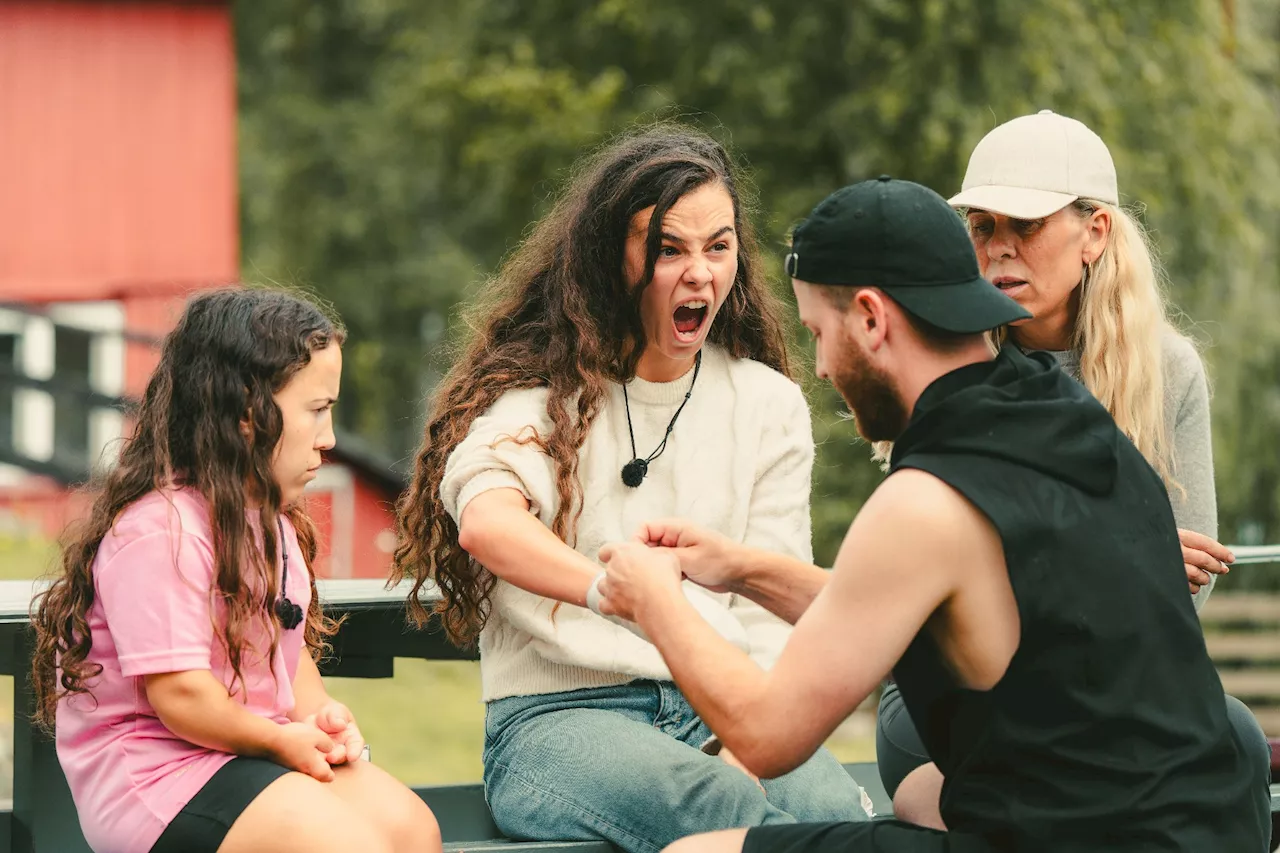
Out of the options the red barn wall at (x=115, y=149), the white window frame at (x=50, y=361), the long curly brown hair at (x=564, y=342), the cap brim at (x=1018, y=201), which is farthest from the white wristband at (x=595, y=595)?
the red barn wall at (x=115, y=149)

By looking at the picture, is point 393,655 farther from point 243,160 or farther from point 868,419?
point 243,160

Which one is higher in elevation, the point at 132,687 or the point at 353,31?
the point at 353,31

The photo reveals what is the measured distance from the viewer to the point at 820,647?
2.14 m

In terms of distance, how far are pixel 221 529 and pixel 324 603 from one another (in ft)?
1.77

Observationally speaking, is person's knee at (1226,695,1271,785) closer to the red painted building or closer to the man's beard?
the man's beard

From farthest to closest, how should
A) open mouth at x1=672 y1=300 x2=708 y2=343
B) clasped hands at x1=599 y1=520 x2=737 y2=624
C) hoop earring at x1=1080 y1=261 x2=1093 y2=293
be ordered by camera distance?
1. hoop earring at x1=1080 y1=261 x2=1093 y2=293
2. open mouth at x1=672 y1=300 x2=708 y2=343
3. clasped hands at x1=599 y1=520 x2=737 y2=624

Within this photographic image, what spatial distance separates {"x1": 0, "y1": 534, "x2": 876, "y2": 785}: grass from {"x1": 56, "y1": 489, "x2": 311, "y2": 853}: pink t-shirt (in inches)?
153

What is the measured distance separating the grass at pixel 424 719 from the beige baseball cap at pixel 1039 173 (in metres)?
3.82

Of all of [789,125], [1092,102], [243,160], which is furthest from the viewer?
[243,160]

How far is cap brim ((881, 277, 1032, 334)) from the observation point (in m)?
2.21

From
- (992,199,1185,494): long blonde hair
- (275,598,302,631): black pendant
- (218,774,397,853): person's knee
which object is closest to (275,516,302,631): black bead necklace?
(275,598,302,631): black pendant

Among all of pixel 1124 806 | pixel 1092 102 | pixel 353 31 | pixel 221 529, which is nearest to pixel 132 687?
pixel 221 529

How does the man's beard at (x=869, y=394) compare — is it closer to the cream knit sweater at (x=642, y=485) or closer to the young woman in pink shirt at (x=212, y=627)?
the cream knit sweater at (x=642, y=485)

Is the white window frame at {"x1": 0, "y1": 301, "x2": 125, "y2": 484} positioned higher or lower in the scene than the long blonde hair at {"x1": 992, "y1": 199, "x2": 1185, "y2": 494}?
lower
